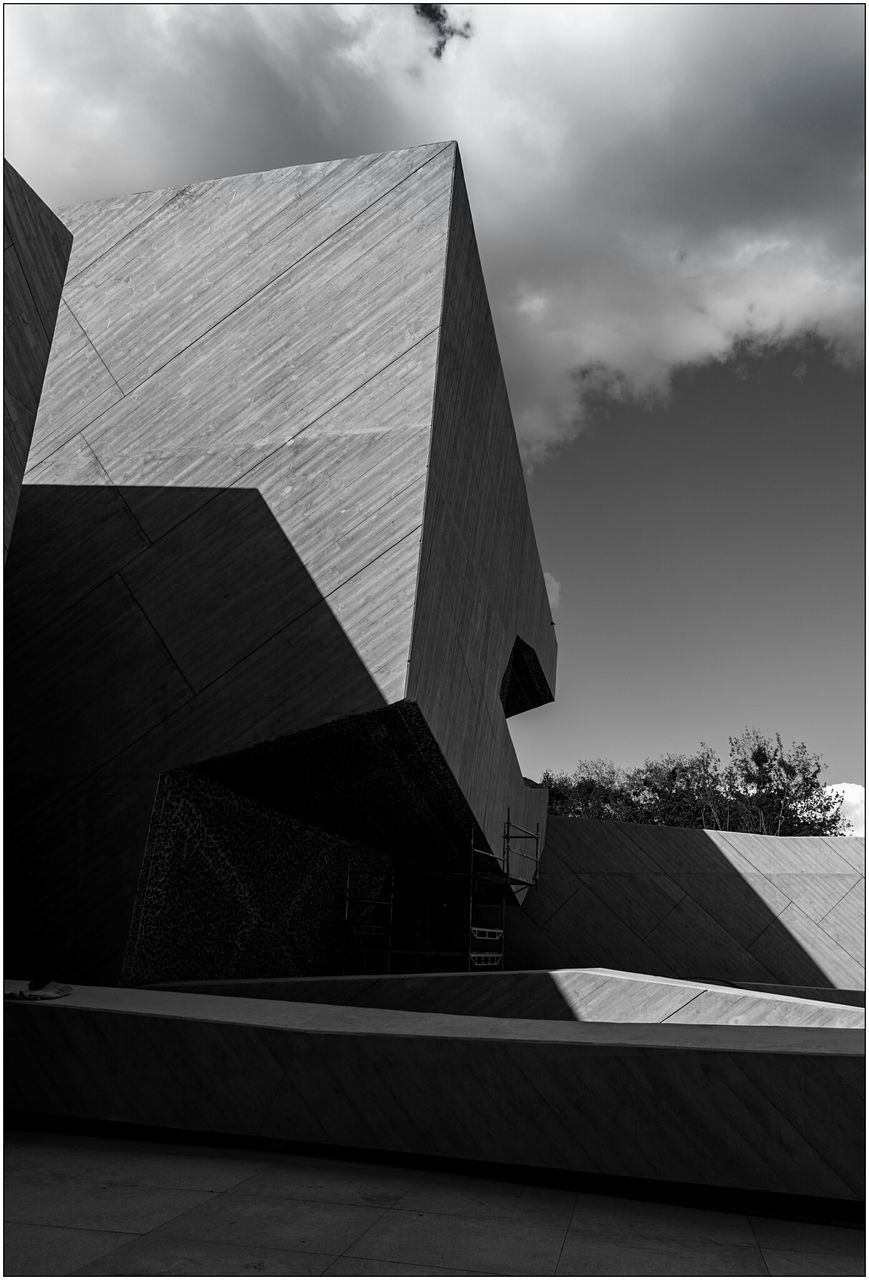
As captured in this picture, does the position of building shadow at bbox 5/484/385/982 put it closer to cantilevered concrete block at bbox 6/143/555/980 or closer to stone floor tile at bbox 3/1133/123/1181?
cantilevered concrete block at bbox 6/143/555/980

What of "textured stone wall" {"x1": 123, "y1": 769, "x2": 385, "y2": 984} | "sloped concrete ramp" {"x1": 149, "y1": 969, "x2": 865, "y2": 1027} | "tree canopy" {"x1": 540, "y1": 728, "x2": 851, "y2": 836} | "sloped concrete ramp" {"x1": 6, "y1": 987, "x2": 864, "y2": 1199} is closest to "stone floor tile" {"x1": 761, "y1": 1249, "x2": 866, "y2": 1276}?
"sloped concrete ramp" {"x1": 6, "y1": 987, "x2": 864, "y2": 1199}

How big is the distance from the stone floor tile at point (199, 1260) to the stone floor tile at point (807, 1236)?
1695 millimetres

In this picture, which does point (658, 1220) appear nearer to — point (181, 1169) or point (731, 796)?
point (181, 1169)

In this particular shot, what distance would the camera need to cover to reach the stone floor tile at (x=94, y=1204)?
11.5ft

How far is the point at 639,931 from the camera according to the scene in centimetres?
1667

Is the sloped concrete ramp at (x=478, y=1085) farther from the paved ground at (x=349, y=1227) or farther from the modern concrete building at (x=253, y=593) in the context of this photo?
the modern concrete building at (x=253, y=593)

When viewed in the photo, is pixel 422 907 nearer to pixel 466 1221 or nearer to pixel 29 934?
pixel 29 934

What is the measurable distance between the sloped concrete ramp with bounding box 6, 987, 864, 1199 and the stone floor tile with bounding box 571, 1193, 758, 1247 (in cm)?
12

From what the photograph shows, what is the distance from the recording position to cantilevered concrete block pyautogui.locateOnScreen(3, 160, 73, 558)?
5.23 metres

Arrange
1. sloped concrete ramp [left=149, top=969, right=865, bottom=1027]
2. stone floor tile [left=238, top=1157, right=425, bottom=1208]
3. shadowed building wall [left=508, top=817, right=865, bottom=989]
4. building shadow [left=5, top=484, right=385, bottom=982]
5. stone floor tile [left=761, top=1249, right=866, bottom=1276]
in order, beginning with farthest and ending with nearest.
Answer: shadowed building wall [left=508, top=817, right=865, bottom=989] → building shadow [left=5, top=484, right=385, bottom=982] → sloped concrete ramp [left=149, top=969, right=865, bottom=1027] → stone floor tile [left=238, top=1157, right=425, bottom=1208] → stone floor tile [left=761, top=1249, right=866, bottom=1276]

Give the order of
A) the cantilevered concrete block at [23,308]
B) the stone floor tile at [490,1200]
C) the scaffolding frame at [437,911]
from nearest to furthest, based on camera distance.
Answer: the stone floor tile at [490,1200] → the cantilevered concrete block at [23,308] → the scaffolding frame at [437,911]

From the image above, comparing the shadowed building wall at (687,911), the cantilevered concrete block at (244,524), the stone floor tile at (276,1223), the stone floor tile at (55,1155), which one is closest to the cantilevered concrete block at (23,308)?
the cantilevered concrete block at (244,524)

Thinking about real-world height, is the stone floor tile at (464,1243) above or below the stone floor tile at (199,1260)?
below

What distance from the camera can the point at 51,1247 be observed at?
3.20m
